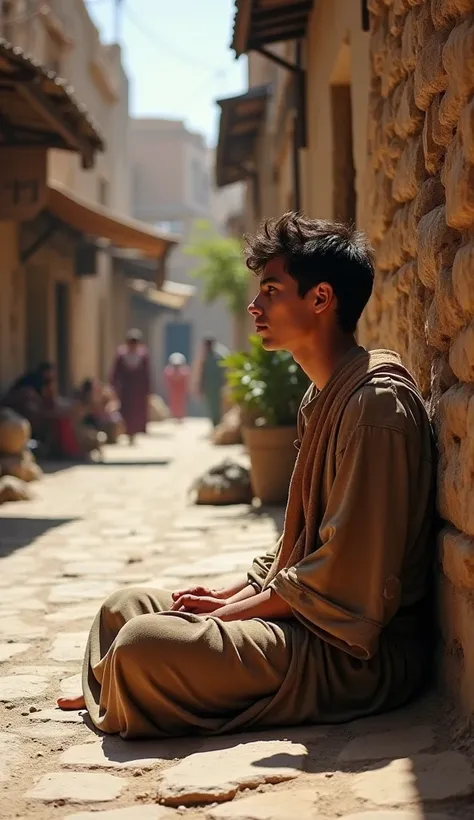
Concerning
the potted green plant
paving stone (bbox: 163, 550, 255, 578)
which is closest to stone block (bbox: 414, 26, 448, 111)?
paving stone (bbox: 163, 550, 255, 578)

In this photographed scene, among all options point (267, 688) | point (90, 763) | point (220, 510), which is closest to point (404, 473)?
point (267, 688)

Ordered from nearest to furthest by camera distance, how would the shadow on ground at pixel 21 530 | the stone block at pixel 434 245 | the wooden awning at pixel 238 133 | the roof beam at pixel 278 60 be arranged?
the stone block at pixel 434 245 → the shadow on ground at pixel 21 530 → the roof beam at pixel 278 60 → the wooden awning at pixel 238 133

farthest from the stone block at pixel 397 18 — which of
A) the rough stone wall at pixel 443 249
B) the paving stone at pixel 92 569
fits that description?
the paving stone at pixel 92 569

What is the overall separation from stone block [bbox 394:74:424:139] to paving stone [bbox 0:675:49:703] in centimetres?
208

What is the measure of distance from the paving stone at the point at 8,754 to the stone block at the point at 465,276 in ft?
5.13

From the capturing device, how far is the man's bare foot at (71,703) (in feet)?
10.7

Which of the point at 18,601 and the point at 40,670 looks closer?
the point at 40,670

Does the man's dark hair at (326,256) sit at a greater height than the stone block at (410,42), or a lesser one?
lesser

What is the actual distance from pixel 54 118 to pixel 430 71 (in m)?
7.10

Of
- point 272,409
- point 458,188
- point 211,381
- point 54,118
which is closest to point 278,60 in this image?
point 54,118

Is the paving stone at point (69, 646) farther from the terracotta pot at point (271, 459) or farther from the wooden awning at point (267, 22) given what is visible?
the wooden awning at point (267, 22)

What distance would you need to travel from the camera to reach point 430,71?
3.04 meters

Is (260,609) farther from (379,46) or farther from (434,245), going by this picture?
(379,46)

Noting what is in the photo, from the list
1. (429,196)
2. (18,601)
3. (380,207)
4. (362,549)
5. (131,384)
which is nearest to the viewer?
(362,549)
